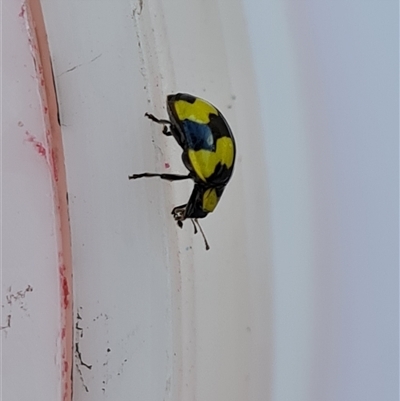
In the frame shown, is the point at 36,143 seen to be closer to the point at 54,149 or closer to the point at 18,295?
the point at 54,149

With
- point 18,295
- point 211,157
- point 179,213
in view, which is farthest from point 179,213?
point 18,295

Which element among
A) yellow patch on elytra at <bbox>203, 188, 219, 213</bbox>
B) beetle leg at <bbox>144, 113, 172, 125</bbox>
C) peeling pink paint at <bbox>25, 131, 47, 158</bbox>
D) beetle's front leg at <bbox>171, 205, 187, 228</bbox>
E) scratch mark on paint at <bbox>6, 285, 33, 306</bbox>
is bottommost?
scratch mark on paint at <bbox>6, 285, 33, 306</bbox>

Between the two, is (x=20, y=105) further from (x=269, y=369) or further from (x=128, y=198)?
(x=269, y=369)

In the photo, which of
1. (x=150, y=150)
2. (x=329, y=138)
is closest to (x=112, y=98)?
(x=150, y=150)

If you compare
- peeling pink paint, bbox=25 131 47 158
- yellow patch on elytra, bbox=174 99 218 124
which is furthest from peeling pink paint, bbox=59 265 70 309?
yellow patch on elytra, bbox=174 99 218 124

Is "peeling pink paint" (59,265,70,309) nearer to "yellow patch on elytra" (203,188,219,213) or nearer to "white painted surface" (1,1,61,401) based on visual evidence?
"white painted surface" (1,1,61,401)

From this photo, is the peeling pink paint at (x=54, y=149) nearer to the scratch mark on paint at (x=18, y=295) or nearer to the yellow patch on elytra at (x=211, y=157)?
the scratch mark on paint at (x=18, y=295)
